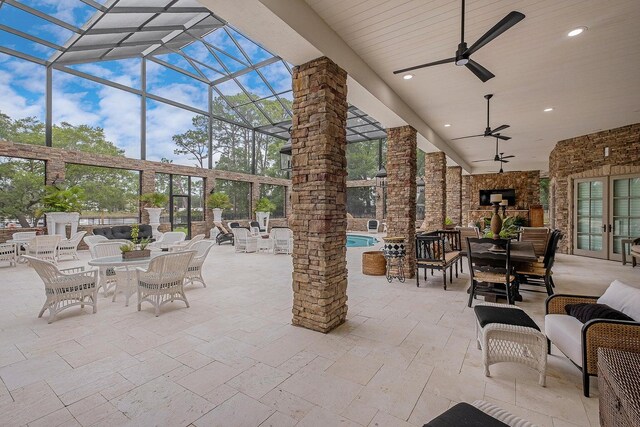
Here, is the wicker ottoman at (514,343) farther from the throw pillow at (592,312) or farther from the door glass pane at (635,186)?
the door glass pane at (635,186)

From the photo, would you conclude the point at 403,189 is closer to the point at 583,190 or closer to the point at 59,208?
the point at 583,190

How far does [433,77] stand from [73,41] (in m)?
9.00

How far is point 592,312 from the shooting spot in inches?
89.2

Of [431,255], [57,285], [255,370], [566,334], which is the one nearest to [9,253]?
[57,285]

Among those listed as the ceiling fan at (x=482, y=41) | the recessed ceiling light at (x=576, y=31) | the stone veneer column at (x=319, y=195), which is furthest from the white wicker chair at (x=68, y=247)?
the recessed ceiling light at (x=576, y=31)

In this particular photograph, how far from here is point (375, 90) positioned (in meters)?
4.16

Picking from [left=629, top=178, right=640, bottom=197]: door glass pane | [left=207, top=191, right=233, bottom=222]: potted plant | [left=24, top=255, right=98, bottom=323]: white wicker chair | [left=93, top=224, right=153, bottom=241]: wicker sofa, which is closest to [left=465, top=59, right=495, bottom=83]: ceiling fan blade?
[left=24, top=255, right=98, bottom=323]: white wicker chair

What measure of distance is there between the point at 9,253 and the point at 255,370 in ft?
26.4

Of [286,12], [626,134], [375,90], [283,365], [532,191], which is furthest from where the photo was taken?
[532,191]

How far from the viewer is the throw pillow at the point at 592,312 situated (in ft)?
7.05

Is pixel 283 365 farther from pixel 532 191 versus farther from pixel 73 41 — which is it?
pixel 532 191

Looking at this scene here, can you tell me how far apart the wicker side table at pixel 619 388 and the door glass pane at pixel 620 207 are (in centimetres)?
825

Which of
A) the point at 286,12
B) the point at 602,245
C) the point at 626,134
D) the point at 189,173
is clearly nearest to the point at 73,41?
the point at 189,173

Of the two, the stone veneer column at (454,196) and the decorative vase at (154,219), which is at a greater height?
the stone veneer column at (454,196)
